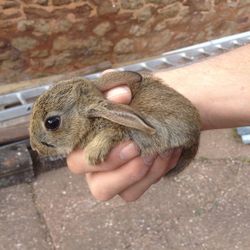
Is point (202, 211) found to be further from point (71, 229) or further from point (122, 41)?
point (122, 41)

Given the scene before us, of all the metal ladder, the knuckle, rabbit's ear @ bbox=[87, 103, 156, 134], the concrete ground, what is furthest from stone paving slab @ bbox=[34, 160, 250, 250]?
rabbit's ear @ bbox=[87, 103, 156, 134]

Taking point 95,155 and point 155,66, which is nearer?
point 95,155

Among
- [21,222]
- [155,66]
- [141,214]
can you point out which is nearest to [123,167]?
[141,214]

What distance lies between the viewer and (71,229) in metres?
3.50

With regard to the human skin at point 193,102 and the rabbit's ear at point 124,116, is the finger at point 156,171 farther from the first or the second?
the rabbit's ear at point 124,116

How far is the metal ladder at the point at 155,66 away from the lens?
430 cm

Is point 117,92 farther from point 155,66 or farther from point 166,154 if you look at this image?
point 155,66

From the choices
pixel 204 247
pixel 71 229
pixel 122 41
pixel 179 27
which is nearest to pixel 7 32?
pixel 122 41

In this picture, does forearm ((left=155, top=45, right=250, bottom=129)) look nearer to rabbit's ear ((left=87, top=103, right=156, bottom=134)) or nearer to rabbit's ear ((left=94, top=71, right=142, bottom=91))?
rabbit's ear ((left=94, top=71, right=142, bottom=91))

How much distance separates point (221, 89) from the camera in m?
2.06

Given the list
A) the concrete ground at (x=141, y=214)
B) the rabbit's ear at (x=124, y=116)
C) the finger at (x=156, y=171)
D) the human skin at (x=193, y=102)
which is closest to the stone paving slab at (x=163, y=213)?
the concrete ground at (x=141, y=214)

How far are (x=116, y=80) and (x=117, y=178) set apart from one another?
1.05 ft

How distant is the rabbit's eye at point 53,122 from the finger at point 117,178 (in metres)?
0.24

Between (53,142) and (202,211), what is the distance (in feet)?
7.21
